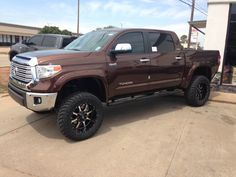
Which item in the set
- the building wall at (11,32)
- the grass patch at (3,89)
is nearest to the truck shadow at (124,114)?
the grass patch at (3,89)

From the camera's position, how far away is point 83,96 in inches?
182

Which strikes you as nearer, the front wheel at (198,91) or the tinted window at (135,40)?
the tinted window at (135,40)

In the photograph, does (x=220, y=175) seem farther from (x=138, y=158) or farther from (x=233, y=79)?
(x=233, y=79)

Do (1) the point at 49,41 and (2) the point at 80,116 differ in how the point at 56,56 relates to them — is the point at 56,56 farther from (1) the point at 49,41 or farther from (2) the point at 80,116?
(1) the point at 49,41

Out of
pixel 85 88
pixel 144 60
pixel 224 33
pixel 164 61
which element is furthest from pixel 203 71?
pixel 85 88

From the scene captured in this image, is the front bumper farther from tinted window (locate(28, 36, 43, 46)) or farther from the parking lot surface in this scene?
tinted window (locate(28, 36, 43, 46))

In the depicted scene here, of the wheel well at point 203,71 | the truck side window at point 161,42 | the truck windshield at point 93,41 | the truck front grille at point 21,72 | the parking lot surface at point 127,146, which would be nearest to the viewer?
the parking lot surface at point 127,146

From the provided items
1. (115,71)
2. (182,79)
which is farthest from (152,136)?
(182,79)

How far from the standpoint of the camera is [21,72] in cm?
460

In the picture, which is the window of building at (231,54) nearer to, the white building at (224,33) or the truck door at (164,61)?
the white building at (224,33)

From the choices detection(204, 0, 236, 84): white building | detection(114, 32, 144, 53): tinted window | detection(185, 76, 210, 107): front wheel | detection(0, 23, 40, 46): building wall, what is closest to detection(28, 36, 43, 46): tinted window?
detection(204, 0, 236, 84): white building

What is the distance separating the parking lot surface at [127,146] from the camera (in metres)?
3.75

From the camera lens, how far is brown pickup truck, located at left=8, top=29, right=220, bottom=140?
14.3ft

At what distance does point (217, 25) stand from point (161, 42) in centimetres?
443
